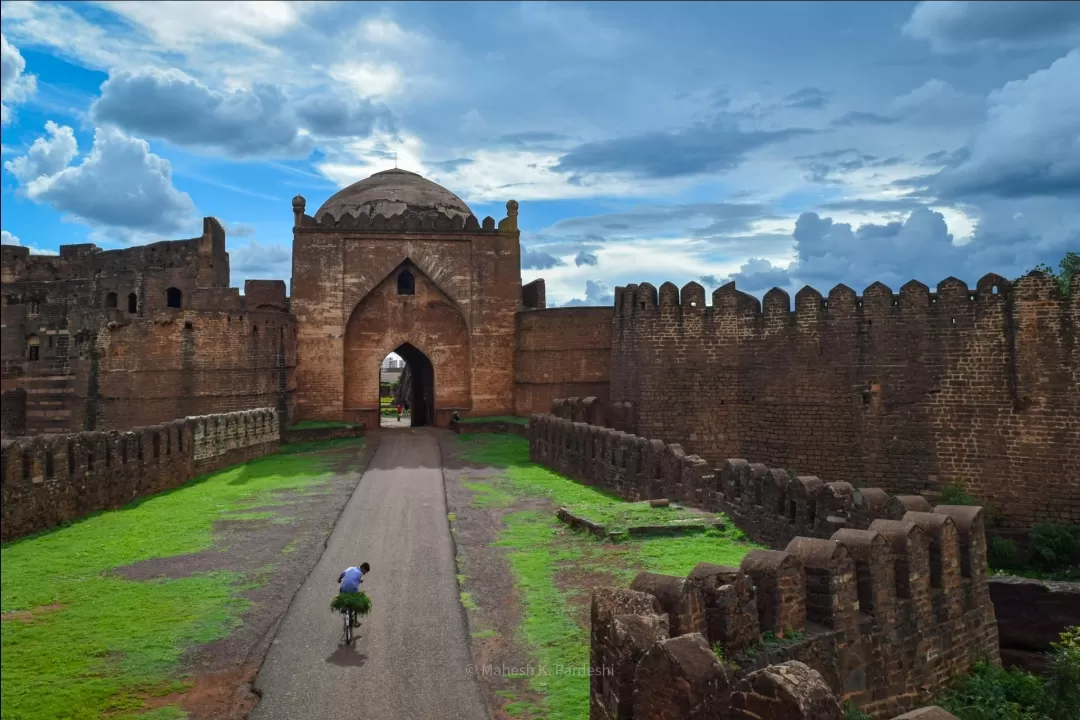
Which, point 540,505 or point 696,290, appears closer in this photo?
point 540,505

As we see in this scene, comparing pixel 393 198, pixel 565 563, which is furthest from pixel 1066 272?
pixel 393 198

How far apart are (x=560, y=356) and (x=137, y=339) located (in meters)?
13.2

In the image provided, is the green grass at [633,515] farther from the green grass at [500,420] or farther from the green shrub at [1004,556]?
the green grass at [500,420]

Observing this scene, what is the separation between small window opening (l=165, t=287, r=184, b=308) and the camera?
37.1 metres

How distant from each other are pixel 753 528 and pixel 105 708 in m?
7.92

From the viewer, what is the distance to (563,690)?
261 inches

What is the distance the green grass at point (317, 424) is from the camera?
25708mm

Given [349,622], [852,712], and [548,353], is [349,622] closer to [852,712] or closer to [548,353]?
[852,712]

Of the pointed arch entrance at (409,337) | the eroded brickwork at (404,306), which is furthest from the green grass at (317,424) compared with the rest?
the pointed arch entrance at (409,337)

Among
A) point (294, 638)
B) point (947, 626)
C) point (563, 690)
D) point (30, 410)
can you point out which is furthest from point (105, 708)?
point (30, 410)

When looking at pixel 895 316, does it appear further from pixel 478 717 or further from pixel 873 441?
pixel 478 717

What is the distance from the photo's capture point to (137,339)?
23656mm

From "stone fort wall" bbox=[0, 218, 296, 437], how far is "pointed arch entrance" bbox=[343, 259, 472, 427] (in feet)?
8.17

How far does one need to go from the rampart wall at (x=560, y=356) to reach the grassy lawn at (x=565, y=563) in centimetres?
1107
